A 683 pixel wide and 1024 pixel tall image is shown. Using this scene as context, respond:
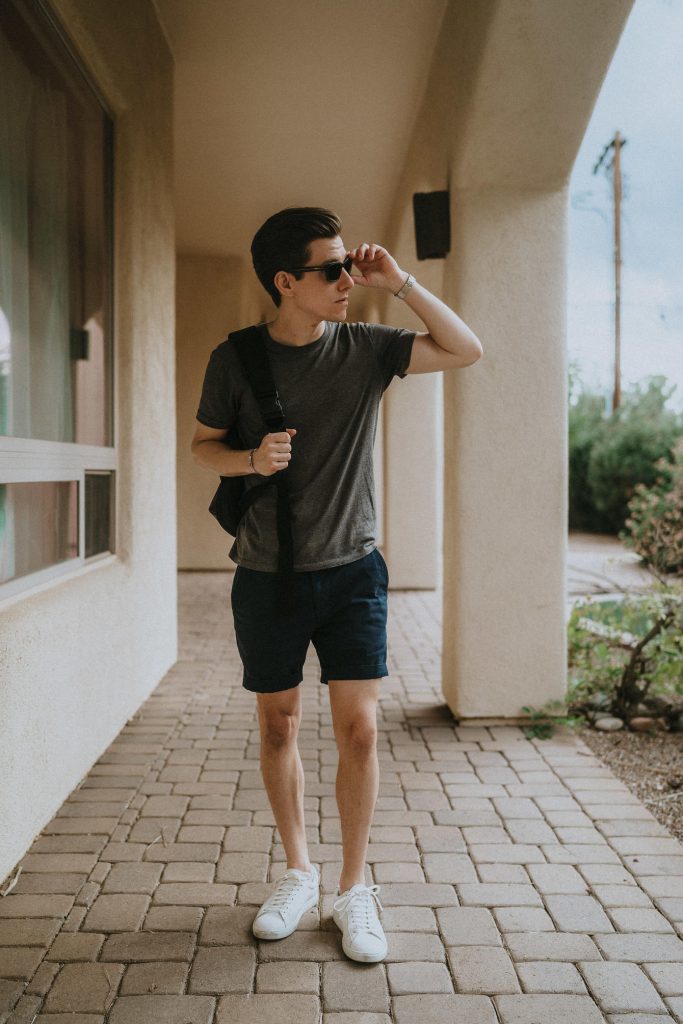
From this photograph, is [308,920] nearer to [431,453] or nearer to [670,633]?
[670,633]

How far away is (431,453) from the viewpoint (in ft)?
28.4

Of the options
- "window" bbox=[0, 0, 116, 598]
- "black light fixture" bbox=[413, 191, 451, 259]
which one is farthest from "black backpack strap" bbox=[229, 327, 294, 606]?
"black light fixture" bbox=[413, 191, 451, 259]

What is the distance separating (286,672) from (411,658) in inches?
138

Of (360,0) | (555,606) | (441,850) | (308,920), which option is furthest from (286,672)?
(360,0)

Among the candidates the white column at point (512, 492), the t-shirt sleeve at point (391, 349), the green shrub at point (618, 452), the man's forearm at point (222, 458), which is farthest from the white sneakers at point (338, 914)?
the green shrub at point (618, 452)

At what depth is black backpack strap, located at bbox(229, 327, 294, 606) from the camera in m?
2.09

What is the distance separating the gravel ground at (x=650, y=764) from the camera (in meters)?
3.22

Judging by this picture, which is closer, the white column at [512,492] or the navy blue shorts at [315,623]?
the navy blue shorts at [315,623]

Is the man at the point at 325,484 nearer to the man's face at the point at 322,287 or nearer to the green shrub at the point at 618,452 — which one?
the man's face at the point at 322,287

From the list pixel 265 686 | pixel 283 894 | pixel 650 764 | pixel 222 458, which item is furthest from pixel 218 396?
pixel 650 764

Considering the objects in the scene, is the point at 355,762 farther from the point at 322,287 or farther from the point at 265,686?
the point at 322,287

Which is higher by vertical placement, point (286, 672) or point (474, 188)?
point (474, 188)

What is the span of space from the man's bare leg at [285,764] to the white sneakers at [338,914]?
0.06 m

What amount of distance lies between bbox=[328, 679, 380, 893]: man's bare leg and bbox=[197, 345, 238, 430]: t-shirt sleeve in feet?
2.46
